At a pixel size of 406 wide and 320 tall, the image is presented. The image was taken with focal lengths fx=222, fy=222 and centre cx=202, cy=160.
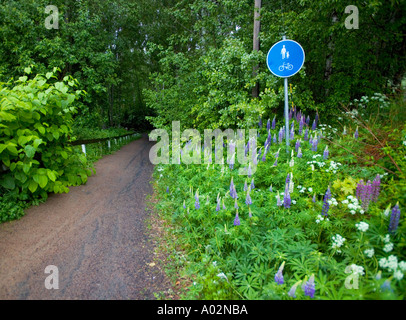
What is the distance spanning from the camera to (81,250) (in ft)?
11.2

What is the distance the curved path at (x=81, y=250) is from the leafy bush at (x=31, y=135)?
0.58 meters

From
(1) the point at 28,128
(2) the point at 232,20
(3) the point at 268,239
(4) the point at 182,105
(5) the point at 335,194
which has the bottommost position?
(3) the point at 268,239

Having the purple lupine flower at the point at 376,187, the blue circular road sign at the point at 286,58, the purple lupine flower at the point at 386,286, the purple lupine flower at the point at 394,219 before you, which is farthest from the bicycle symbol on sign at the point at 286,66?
the purple lupine flower at the point at 386,286

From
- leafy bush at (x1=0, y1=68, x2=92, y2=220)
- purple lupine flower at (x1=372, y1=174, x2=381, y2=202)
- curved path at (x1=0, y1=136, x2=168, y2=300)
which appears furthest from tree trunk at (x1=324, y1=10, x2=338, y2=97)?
leafy bush at (x1=0, y1=68, x2=92, y2=220)

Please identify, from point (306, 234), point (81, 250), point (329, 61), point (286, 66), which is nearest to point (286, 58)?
point (286, 66)

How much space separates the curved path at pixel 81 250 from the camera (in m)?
2.69

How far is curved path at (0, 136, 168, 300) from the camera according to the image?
2.69 meters

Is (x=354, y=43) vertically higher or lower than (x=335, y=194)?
higher

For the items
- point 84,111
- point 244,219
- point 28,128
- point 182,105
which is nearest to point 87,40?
point 84,111

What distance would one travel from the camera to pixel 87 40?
13.1 metres

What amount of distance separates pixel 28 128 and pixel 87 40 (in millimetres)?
11178

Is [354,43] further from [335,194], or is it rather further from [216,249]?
[216,249]

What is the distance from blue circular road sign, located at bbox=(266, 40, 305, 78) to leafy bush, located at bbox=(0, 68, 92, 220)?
4478 millimetres

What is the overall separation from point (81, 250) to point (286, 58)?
5.30 m
